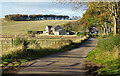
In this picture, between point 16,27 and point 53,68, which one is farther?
point 16,27

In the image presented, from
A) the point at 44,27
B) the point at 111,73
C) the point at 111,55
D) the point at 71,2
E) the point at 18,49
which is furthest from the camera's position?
the point at 44,27

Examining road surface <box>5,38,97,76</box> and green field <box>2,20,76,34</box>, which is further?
green field <box>2,20,76,34</box>

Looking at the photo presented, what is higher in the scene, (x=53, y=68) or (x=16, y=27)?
(x=16, y=27)

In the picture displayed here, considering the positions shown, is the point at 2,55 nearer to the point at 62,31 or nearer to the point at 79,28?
the point at 62,31

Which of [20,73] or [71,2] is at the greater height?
[71,2]

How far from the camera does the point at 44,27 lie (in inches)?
3290

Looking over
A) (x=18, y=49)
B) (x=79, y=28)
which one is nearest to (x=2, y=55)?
(x=18, y=49)

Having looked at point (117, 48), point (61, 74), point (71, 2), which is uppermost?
point (71, 2)

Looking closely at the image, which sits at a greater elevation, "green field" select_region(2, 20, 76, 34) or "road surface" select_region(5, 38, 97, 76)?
"green field" select_region(2, 20, 76, 34)

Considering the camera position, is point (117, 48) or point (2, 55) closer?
point (117, 48)

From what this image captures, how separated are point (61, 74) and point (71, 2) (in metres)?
11.0

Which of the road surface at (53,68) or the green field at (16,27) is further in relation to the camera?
the green field at (16,27)

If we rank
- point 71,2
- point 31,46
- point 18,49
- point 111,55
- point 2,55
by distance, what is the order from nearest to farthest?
point 111,55, point 2,55, point 18,49, point 71,2, point 31,46

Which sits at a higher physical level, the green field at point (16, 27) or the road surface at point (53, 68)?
the green field at point (16, 27)
